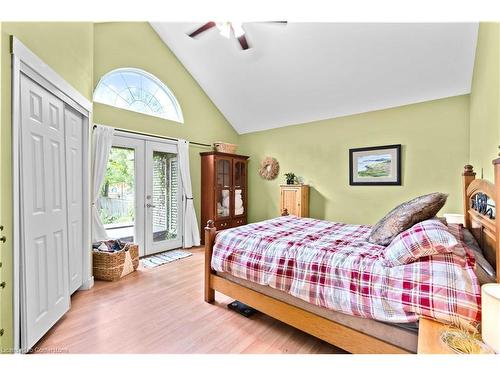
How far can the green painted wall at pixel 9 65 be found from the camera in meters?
1.45

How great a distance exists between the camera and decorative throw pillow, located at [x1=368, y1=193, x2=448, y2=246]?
1718 millimetres

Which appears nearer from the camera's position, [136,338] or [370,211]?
[136,338]

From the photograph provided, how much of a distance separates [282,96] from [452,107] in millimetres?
2438

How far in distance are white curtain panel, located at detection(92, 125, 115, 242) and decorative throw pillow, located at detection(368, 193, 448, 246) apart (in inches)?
134

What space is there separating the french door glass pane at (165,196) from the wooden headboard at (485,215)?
3.94 m

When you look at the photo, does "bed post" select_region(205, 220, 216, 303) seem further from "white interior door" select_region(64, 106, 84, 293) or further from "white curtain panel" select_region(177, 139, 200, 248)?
"white curtain panel" select_region(177, 139, 200, 248)

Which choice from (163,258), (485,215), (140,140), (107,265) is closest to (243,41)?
(140,140)

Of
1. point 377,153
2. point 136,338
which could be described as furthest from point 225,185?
point 136,338

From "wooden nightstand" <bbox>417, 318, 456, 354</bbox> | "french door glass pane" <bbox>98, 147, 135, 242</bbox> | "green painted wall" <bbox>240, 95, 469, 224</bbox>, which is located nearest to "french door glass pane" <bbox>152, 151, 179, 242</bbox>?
"french door glass pane" <bbox>98, 147, 135, 242</bbox>

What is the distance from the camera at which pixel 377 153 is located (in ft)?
12.0

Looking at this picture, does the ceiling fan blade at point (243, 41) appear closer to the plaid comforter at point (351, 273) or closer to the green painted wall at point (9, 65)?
the green painted wall at point (9, 65)

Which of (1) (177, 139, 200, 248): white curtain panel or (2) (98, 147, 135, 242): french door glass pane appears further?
(1) (177, 139, 200, 248): white curtain panel

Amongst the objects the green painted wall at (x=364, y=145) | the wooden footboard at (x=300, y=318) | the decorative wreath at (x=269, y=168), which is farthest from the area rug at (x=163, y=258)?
the decorative wreath at (x=269, y=168)
